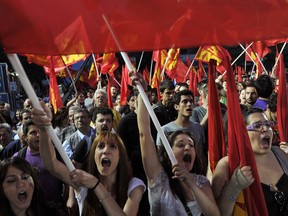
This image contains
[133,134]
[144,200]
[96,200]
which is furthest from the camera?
[133,134]

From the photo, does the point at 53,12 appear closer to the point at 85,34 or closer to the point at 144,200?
the point at 85,34

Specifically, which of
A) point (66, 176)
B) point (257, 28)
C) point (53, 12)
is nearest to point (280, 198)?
point (257, 28)

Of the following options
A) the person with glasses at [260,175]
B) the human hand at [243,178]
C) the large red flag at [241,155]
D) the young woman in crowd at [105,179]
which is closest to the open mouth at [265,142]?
the person with glasses at [260,175]

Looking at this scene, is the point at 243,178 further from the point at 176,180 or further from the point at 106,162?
the point at 106,162

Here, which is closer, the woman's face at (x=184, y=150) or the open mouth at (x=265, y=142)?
the woman's face at (x=184, y=150)

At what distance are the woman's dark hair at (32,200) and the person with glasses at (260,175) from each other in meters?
1.11

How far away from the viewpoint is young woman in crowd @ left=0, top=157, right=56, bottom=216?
123 inches

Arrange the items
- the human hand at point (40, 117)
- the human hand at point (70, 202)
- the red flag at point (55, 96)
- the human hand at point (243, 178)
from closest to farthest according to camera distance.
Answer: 1. the human hand at point (40, 117)
2. the human hand at point (243, 178)
3. the human hand at point (70, 202)
4. the red flag at point (55, 96)

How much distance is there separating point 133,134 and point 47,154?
1793 millimetres

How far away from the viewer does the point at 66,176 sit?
338cm

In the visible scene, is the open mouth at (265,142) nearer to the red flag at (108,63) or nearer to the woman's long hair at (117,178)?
the woman's long hair at (117,178)

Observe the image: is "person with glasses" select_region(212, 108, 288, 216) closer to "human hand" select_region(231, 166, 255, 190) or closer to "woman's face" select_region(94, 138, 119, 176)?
"human hand" select_region(231, 166, 255, 190)

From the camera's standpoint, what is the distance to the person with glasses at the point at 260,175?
126 inches

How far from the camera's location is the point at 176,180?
334 centimetres
